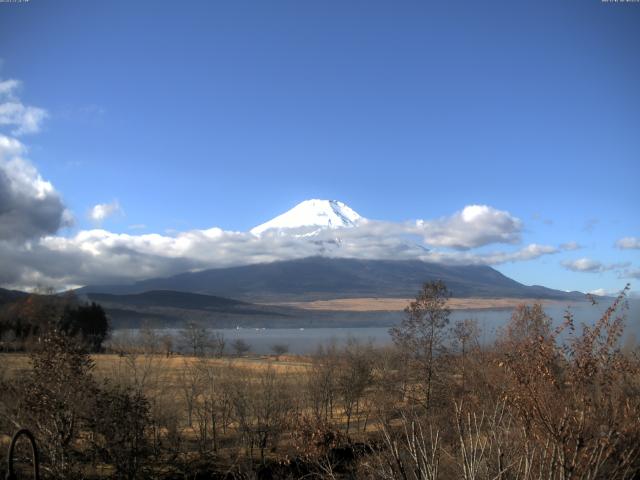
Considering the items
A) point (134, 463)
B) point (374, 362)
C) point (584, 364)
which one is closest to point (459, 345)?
point (374, 362)

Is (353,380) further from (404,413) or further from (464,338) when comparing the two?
(404,413)

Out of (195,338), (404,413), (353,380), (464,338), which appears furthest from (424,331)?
(195,338)

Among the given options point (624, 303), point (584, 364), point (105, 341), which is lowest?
point (105, 341)

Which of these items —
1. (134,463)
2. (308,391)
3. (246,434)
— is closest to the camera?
(134,463)

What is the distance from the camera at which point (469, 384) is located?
34281 mm

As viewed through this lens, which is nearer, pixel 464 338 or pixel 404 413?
pixel 404 413

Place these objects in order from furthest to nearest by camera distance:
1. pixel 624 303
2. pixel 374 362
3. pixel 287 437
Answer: pixel 374 362 < pixel 287 437 < pixel 624 303

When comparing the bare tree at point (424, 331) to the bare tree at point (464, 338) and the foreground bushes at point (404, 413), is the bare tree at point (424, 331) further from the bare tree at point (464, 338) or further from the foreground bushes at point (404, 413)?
the bare tree at point (464, 338)

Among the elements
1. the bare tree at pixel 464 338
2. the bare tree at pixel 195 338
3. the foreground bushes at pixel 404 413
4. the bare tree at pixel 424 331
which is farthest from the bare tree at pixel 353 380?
the bare tree at pixel 195 338

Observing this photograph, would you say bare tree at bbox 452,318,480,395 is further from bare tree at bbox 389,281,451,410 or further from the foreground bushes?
bare tree at bbox 389,281,451,410

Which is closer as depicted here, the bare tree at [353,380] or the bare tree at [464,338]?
the bare tree at [464,338]

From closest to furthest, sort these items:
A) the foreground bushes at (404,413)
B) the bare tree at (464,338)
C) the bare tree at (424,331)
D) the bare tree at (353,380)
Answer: the foreground bushes at (404,413) → the bare tree at (464,338) → the bare tree at (424,331) → the bare tree at (353,380)

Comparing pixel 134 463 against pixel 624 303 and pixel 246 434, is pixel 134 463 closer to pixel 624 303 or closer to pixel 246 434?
pixel 246 434

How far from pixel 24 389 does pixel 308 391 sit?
25.0 meters
